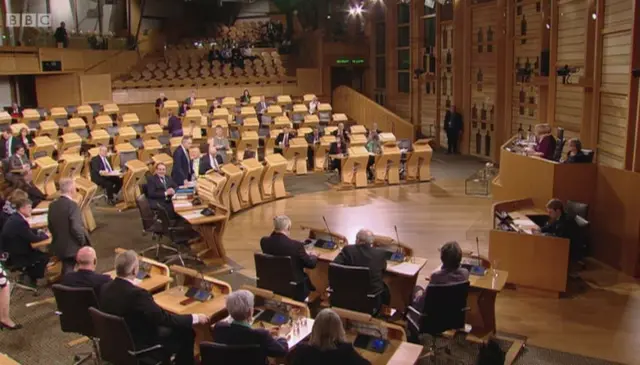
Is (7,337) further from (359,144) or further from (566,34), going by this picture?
(566,34)

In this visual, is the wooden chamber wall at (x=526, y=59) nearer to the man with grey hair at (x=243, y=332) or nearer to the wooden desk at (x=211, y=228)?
the wooden desk at (x=211, y=228)

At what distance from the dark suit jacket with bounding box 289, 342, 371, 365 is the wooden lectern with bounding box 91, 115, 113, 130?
12663 mm

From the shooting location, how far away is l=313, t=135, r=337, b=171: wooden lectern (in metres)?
14.8

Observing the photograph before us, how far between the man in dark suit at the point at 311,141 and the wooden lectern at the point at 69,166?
16.9 feet

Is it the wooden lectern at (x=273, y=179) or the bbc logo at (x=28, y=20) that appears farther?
the bbc logo at (x=28, y=20)

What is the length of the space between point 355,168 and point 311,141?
2070 mm

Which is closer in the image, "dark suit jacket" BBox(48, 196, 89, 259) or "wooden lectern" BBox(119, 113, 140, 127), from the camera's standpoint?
"dark suit jacket" BBox(48, 196, 89, 259)

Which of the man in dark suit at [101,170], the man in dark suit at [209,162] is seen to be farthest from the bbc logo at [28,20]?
the man in dark suit at [209,162]

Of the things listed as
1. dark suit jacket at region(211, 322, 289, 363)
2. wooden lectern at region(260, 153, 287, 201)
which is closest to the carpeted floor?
dark suit jacket at region(211, 322, 289, 363)

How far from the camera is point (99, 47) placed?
19.4 meters

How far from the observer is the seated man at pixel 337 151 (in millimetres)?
13500

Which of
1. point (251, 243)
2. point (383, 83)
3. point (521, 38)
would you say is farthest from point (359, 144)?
point (383, 83)

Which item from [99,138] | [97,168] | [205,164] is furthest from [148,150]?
[205,164]

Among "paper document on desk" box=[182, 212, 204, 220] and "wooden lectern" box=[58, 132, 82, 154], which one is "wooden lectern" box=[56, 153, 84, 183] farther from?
"paper document on desk" box=[182, 212, 204, 220]
